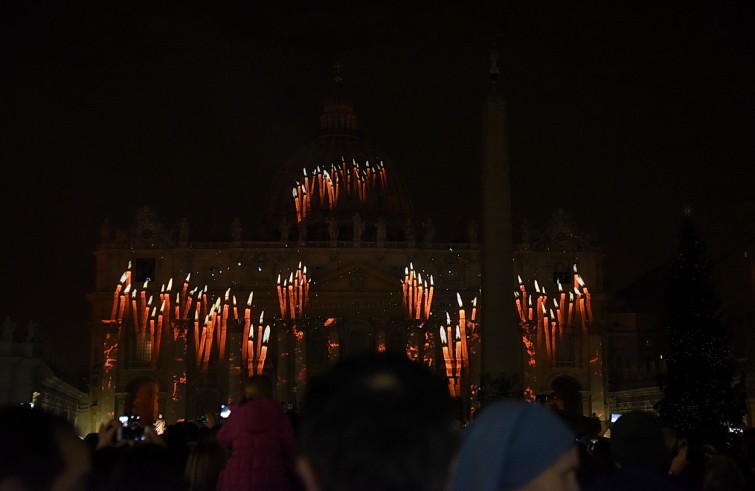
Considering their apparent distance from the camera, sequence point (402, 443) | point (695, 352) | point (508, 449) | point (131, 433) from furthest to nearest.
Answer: point (695, 352)
point (131, 433)
point (508, 449)
point (402, 443)

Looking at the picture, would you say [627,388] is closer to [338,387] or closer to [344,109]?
[344,109]

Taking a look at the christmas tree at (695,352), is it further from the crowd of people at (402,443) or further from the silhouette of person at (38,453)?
the silhouette of person at (38,453)

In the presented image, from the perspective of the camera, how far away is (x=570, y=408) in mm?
80812

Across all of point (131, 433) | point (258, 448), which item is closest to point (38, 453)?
point (258, 448)

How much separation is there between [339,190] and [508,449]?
288ft

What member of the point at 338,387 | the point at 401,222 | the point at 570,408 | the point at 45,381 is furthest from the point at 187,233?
the point at 338,387

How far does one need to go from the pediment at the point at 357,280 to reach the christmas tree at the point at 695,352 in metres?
36.8

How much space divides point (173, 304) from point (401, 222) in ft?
68.1

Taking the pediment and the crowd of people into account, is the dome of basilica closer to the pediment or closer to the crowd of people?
the pediment

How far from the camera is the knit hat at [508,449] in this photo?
12.2 feet

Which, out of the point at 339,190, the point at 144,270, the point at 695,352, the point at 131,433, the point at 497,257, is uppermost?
the point at 339,190

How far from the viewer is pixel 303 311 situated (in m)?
78.1

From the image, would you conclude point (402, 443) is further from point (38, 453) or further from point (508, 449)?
point (38, 453)

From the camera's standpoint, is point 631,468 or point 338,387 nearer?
point 338,387
